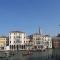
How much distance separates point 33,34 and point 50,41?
17.0 ft

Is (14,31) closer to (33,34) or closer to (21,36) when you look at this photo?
(21,36)

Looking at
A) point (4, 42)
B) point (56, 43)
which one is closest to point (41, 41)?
point (56, 43)

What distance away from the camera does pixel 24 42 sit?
63719 mm

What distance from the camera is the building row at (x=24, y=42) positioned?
61.8 metres

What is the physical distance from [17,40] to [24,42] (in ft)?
7.25

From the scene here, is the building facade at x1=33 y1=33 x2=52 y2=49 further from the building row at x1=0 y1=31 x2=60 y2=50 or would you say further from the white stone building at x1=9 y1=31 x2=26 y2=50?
the white stone building at x1=9 y1=31 x2=26 y2=50

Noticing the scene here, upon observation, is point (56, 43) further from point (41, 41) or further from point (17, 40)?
point (17, 40)

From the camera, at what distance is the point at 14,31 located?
64.8 meters

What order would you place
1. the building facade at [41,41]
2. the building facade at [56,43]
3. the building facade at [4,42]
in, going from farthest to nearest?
1. the building facade at [56,43]
2. the building facade at [41,41]
3. the building facade at [4,42]

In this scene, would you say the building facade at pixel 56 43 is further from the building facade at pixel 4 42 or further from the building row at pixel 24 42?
the building facade at pixel 4 42

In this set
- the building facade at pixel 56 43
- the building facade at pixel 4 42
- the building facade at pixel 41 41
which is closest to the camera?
the building facade at pixel 4 42

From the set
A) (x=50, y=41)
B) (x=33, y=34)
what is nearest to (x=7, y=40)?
(x=33, y=34)

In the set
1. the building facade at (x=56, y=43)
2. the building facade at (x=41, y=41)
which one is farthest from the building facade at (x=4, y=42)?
the building facade at (x=56, y=43)

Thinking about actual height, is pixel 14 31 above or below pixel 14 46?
above
